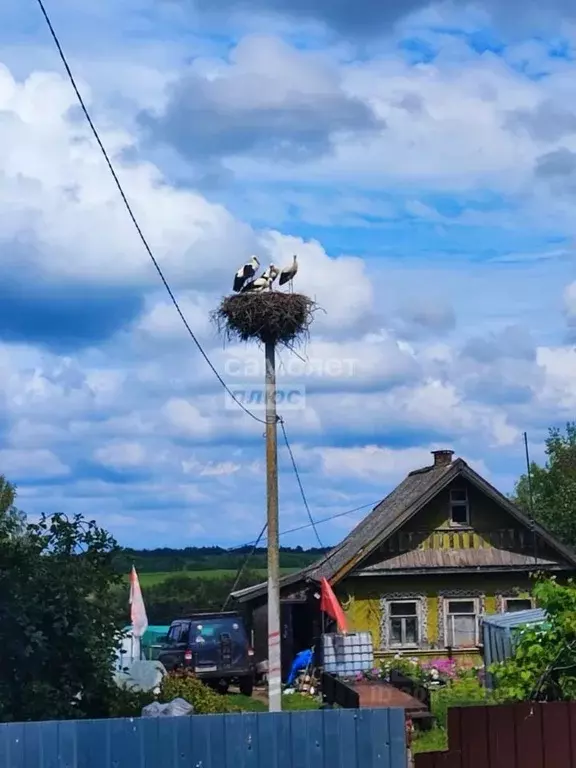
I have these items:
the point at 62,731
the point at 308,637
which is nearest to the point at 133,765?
the point at 62,731

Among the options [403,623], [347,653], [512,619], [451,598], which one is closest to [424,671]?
[347,653]

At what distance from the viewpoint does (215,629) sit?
24328 mm

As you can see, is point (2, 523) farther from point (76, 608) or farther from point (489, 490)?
point (489, 490)

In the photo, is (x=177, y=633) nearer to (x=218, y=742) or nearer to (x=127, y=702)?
(x=127, y=702)

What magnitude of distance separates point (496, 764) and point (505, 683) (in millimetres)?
1401

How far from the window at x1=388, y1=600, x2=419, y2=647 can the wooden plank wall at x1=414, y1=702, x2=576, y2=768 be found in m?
17.7

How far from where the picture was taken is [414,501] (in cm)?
2536

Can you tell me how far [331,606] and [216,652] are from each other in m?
2.44

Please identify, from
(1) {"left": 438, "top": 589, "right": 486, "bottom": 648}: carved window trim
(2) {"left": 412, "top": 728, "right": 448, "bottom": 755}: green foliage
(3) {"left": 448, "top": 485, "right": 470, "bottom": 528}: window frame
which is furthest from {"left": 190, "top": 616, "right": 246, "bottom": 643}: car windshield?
(2) {"left": 412, "top": 728, "right": 448, "bottom": 755}: green foliage

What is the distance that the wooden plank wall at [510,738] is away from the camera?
26.9ft

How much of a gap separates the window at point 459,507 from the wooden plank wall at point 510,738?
17959mm

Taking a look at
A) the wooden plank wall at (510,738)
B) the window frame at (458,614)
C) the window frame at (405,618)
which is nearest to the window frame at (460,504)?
the window frame at (458,614)

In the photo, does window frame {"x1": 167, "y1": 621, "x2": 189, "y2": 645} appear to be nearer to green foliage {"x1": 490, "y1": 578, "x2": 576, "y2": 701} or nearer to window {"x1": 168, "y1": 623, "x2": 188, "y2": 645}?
window {"x1": 168, "y1": 623, "x2": 188, "y2": 645}

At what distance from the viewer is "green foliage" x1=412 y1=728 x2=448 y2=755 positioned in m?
14.0
